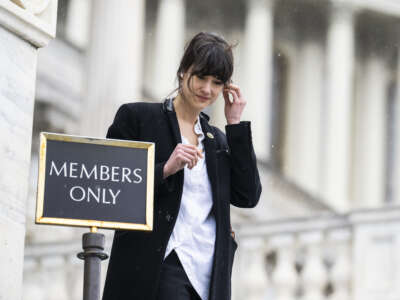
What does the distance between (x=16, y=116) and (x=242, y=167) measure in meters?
0.92

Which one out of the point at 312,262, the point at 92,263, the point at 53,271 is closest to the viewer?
the point at 92,263

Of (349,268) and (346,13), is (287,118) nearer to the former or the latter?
Result: (346,13)

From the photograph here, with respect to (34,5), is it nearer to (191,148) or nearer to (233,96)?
(233,96)

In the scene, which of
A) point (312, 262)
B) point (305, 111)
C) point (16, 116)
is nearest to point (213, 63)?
point (16, 116)

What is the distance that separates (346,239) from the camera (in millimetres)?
17500

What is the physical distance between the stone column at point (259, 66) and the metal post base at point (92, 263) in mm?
27645

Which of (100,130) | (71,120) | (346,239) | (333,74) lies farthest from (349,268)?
(333,74)

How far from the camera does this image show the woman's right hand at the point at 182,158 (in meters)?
6.83

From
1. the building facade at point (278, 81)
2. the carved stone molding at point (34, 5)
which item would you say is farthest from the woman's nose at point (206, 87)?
the building facade at point (278, 81)

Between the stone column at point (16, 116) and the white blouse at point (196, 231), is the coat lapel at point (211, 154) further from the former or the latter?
the stone column at point (16, 116)

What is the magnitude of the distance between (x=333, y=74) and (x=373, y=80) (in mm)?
2113

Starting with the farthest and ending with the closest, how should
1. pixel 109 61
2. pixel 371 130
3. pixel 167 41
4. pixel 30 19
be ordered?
pixel 371 130
pixel 167 41
pixel 109 61
pixel 30 19

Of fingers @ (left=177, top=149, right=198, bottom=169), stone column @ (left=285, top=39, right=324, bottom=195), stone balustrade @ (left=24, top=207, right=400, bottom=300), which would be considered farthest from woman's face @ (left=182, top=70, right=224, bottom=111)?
stone column @ (left=285, top=39, right=324, bottom=195)

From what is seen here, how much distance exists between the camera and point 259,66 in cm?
3534
